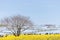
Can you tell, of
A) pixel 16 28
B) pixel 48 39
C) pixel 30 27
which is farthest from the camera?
pixel 30 27

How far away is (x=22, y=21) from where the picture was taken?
2423 centimetres

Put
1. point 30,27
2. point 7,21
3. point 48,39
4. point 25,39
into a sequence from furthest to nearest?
point 30,27, point 7,21, point 48,39, point 25,39

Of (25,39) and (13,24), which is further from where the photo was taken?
(13,24)

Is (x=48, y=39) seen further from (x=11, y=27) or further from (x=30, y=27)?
(x=30, y=27)

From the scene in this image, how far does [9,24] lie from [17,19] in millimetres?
1291

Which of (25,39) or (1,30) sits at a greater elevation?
(25,39)

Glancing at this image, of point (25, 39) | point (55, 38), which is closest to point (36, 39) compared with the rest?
point (25, 39)

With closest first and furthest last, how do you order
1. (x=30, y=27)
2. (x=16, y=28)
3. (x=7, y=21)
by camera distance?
(x=16, y=28)
(x=7, y=21)
(x=30, y=27)

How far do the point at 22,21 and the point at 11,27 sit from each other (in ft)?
5.63

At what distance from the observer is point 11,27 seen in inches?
938

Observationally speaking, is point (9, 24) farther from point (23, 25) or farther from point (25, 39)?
point (25, 39)

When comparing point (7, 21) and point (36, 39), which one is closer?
point (36, 39)

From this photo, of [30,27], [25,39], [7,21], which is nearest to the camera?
[25,39]

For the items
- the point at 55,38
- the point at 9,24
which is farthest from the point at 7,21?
the point at 55,38
